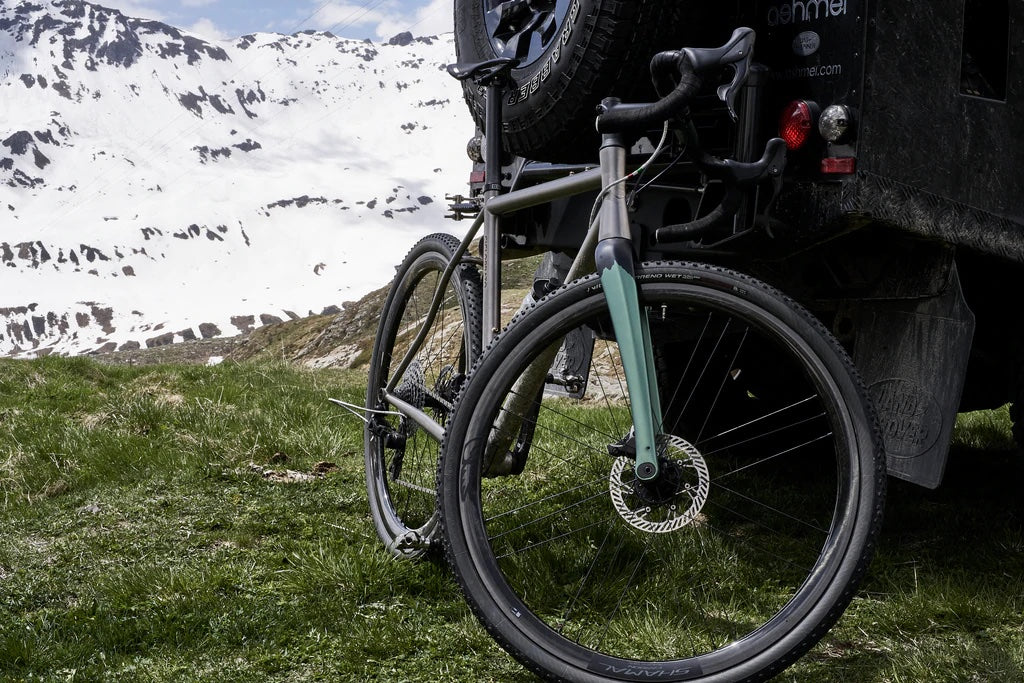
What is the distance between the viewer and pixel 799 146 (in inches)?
119

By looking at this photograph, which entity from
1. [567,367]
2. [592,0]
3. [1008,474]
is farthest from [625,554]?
[1008,474]

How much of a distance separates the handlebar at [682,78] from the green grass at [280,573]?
1.60 meters

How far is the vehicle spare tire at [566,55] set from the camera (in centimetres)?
287

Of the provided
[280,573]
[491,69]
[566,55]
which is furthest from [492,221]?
[280,573]

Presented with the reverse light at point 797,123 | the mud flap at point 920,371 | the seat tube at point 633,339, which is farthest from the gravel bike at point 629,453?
the mud flap at point 920,371

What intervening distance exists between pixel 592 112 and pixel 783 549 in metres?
1.99

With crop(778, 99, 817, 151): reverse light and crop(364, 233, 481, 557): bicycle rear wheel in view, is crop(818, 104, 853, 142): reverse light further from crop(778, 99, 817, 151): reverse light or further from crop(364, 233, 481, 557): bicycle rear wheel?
crop(364, 233, 481, 557): bicycle rear wheel

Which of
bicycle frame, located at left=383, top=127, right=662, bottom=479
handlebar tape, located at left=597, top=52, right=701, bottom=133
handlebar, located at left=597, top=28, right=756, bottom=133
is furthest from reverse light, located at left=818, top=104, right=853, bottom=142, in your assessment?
bicycle frame, located at left=383, top=127, right=662, bottom=479

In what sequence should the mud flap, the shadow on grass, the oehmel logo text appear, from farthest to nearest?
the mud flap
the oehmel logo text
the shadow on grass

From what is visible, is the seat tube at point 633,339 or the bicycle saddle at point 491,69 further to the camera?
the bicycle saddle at point 491,69

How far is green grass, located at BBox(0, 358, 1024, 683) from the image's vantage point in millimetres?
2752

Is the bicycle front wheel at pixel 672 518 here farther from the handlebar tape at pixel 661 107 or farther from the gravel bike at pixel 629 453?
the handlebar tape at pixel 661 107

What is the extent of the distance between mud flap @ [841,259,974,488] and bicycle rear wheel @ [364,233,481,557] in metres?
1.49

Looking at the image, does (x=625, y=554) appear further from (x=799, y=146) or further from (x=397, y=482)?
(x=799, y=146)
